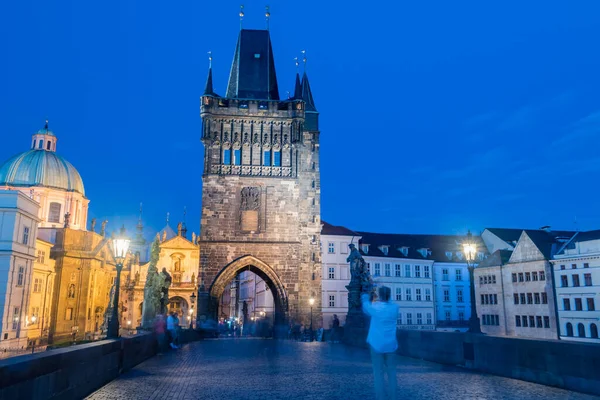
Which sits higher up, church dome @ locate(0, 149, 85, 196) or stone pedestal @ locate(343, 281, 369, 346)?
church dome @ locate(0, 149, 85, 196)

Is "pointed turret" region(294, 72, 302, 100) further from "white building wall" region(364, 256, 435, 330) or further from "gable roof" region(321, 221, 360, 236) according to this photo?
"white building wall" region(364, 256, 435, 330)

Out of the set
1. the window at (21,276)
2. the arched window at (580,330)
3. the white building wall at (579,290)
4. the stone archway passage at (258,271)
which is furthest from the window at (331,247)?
the window at (21,276)

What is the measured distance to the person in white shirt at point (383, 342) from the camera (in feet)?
22.0

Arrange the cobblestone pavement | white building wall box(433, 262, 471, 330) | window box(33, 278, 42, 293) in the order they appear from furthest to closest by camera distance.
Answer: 1. white building wall box(433, 262, 471, 330)
2. window box(33, 278, 42, 293)
3. the cobblestone pavement

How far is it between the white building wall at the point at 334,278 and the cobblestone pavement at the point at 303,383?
3874cm

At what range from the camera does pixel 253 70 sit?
4338 cm

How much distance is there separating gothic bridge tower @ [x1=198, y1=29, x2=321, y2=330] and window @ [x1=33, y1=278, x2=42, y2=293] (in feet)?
68.3

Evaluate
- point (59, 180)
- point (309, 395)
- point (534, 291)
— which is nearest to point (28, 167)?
point (59, 180)

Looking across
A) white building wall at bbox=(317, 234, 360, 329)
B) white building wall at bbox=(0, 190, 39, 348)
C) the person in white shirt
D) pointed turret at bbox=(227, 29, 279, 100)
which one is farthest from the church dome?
the person in white shirt

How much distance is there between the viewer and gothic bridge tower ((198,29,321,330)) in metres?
37.6

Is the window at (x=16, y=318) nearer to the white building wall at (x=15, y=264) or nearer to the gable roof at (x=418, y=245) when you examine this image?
the white building wall at (x=15, y=264)

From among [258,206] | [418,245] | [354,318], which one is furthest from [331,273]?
[354,318]

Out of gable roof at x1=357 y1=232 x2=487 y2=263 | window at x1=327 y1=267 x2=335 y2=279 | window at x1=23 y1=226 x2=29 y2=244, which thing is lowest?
window at x1=327 y1=267 x2=335 y2=279

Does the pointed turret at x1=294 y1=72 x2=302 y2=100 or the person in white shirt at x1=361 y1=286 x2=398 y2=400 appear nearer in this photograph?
the person in white shirt at x1=361 y1=286 x2=398 y2=400
